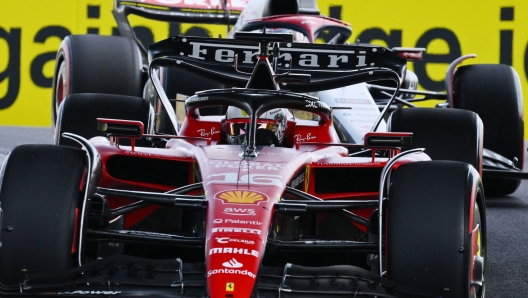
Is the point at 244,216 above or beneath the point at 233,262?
above

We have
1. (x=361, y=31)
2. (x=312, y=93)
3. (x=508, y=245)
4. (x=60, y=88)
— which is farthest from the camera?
(x=361, y=31)

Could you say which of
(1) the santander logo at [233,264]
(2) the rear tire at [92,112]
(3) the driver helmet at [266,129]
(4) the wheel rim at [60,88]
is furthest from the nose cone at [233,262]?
(4) the wheel rim at [60,88]

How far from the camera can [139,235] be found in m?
3.56

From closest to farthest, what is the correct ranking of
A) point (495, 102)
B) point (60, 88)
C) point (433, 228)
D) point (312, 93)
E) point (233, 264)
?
point (233, 264), point (433, 228), point (495, 102), point (312, 93), point (60, 88)

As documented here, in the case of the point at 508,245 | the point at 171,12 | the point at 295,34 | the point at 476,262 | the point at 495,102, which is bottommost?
the point at 508,245

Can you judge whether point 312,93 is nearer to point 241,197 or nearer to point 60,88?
point 60,88

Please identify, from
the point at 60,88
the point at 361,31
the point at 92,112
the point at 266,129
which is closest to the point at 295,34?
the point at 60,88

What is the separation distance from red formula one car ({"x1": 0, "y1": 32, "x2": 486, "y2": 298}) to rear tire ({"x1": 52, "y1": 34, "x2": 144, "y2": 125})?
7.52 feet

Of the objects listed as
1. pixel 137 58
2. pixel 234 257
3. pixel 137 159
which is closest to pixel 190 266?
pixel 234 257

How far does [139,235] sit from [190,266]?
0.32m

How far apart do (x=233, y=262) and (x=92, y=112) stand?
2.22 m

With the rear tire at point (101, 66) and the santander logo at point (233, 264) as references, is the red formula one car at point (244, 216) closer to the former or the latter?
the santander logo at point (233, 264)

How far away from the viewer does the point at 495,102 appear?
21.8 feet

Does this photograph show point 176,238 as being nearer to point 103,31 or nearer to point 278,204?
point 278,204
